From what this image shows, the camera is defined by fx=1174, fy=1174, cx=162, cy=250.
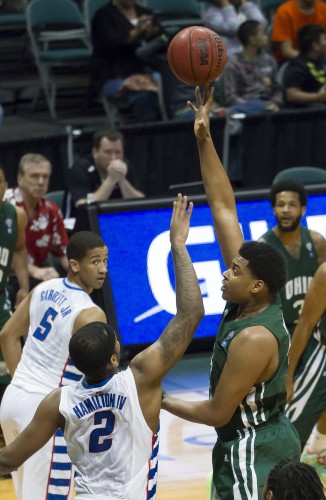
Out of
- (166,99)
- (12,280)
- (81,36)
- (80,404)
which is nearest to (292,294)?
(12,280)

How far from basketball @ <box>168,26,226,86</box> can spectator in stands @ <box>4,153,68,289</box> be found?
125 inches

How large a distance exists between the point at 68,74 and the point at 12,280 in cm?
546

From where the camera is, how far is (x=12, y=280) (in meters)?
8.95

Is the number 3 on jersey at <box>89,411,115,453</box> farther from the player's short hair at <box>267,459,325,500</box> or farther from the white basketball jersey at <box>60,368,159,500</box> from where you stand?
the player's short hair at <box>267,459,325,500</box>

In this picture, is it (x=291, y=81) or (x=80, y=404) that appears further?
(x=291, y=81)

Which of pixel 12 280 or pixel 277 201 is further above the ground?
pixel 277 201

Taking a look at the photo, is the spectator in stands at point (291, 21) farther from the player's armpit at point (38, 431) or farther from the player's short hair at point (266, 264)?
the player's armpit at point (38, 431)

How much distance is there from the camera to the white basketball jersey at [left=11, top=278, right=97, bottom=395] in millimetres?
5770

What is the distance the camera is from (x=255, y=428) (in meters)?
A: 4.77

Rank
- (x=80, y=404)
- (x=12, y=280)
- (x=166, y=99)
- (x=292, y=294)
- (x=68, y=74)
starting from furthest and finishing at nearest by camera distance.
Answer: (x=68, y=74)
(x=166, y=99)
(x=12, y=280)
(x=292, y=294)
(x=80, y=404)

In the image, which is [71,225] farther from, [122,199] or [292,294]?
[292,294]

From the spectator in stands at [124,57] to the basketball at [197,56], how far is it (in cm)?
632

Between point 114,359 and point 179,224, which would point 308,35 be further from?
point 114,359

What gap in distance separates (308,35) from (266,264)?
8465mm
